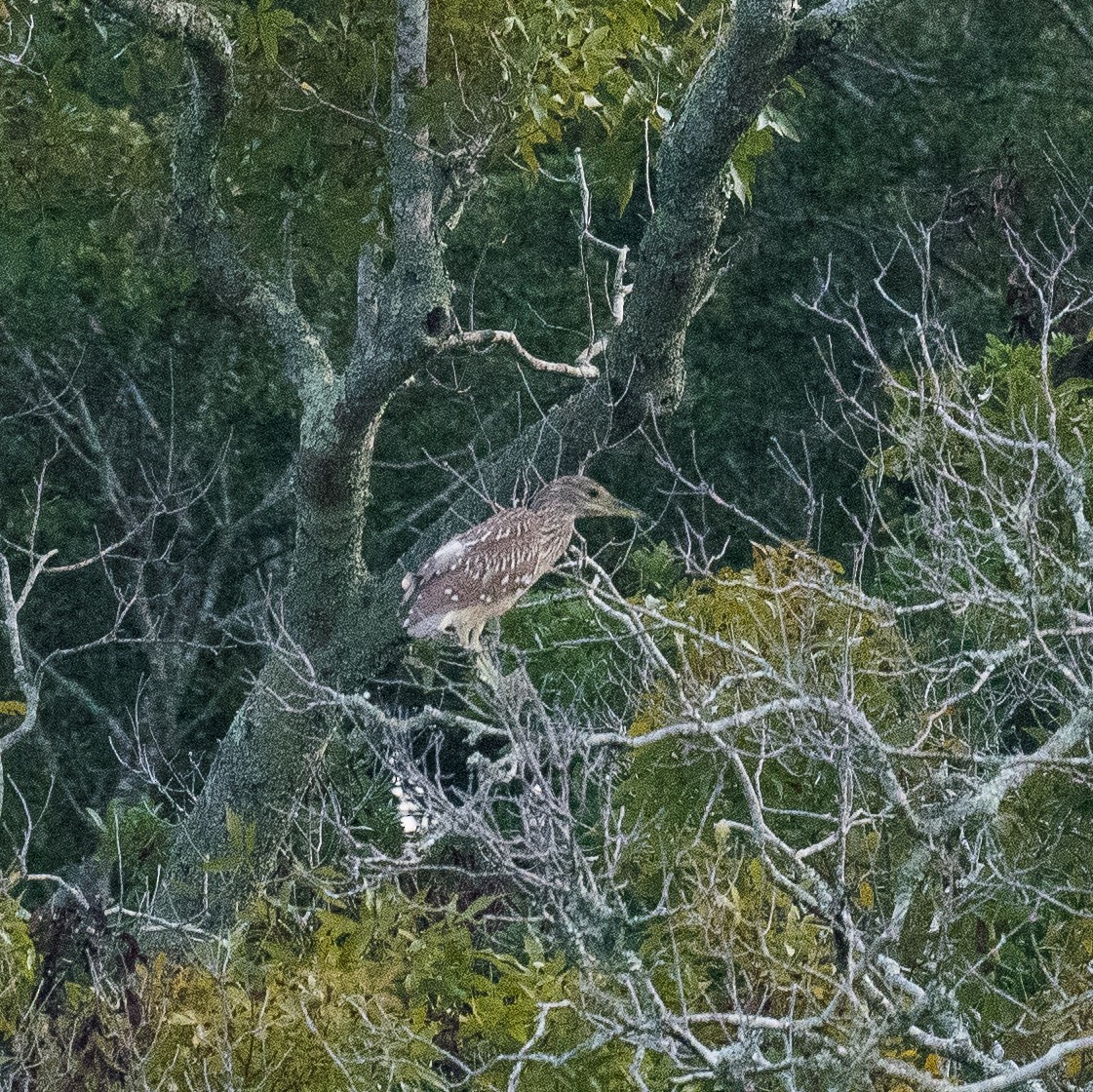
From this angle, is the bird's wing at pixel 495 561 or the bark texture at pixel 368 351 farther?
the bird's wing at pixel 495 561

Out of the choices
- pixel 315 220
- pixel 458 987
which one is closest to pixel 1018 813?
pixel 458 987

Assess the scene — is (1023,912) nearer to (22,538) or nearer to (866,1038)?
(866,1038)

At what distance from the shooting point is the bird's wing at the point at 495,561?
672 cm

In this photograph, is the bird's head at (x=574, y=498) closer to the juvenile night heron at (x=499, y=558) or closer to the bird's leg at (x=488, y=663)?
the juvenile night heron at (x=499, y=558)

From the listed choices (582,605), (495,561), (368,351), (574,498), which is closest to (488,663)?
(495,561)

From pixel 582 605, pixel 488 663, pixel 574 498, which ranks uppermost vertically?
pixel 574 498

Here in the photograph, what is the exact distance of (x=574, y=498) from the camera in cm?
689

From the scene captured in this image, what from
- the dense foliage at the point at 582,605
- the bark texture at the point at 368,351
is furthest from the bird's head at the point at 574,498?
the dense foliage at the point at 582,605

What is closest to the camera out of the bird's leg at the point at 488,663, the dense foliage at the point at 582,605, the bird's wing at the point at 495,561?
the dense foliage at the point at 582,605

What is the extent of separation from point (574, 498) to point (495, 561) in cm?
40

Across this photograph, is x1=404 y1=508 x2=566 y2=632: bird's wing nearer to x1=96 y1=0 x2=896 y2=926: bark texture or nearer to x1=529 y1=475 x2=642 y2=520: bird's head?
x1=529 y1=475 x2=642 y2=520: bird's head

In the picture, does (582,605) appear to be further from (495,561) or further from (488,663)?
(488,663)

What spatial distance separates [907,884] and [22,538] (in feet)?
25.9

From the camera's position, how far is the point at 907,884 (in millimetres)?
3953
